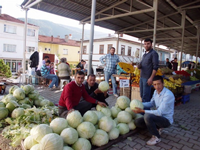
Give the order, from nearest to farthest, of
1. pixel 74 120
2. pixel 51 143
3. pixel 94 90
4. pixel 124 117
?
pixel 51 143, pixel 74 120, pixel 124 117, pixel 94 90

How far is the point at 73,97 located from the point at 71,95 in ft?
0.54

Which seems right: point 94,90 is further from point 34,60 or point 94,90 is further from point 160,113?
point 34,60

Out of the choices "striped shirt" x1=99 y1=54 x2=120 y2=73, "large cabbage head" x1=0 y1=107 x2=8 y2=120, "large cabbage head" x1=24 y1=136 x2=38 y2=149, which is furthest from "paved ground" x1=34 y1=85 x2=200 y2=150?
"striped shirt" x1=99 y1=54 x2=120 y2=73

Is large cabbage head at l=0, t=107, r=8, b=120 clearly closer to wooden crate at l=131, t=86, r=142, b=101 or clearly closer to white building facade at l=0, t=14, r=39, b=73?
wooden crate at l=131, t=86, r=142, b=101

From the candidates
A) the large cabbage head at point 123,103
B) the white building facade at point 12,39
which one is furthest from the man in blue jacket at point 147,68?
the white building facade at point 12,39

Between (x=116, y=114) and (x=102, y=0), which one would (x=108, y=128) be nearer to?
(x=116, y=114)

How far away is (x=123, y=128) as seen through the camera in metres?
3.16

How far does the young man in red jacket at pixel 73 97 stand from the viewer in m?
3.10

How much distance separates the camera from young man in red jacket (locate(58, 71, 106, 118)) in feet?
10.2

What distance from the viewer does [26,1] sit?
789cm

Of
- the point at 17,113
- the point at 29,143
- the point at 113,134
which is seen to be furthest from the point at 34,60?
the point at 113,134

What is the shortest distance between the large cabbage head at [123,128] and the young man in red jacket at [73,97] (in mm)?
789

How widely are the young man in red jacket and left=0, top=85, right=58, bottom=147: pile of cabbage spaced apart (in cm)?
34

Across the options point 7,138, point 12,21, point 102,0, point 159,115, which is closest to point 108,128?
point 159,115
